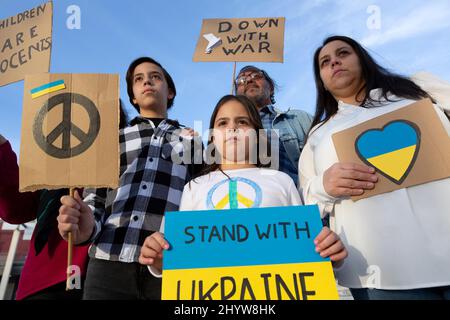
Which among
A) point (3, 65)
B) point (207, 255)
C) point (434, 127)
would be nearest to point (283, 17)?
point (434, 127)

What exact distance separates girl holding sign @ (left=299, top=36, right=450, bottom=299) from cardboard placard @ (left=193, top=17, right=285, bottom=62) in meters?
1.35

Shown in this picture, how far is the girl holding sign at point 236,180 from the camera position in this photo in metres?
1.16

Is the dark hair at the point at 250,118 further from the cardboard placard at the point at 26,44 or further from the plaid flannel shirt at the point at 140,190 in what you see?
the cardboard placard at the point at 26,44

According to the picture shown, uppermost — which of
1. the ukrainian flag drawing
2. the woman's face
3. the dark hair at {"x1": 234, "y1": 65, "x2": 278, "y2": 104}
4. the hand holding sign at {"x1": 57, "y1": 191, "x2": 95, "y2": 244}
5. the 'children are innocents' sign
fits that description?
the dark hair at {"x1": 234, "y1": 65, "x2": 278, "y2": 104}

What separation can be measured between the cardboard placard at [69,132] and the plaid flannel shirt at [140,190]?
26 centimetres

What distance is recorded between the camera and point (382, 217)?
1.22 metres

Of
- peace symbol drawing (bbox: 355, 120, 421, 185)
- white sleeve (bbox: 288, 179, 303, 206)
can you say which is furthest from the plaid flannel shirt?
peace symbol drawing (bbox: 355, 120, 421, 185)

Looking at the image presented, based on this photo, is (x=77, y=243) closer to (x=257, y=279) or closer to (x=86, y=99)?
(x=86, y=99)

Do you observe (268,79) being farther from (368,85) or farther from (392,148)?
(392,148)

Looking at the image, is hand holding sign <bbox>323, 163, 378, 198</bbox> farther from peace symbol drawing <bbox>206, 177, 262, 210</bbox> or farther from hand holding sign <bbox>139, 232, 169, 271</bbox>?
hand holding sign <bbox>139, 232, 169, 271</bbox>

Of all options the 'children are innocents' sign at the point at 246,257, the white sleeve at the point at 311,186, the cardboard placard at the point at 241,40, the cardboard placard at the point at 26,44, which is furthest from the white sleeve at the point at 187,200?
the cardboard placard at the point at 241,40

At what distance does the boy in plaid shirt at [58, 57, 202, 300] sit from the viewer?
4.86 ft

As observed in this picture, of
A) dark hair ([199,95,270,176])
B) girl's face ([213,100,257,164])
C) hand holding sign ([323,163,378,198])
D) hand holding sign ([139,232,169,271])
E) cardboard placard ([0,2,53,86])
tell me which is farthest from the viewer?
cardboard placard ([0,2,53,86])

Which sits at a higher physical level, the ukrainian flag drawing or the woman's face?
the woman's face
